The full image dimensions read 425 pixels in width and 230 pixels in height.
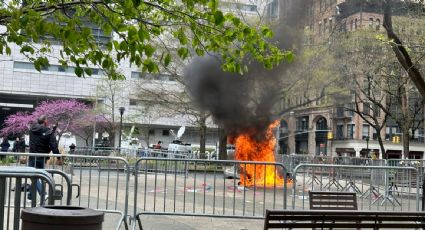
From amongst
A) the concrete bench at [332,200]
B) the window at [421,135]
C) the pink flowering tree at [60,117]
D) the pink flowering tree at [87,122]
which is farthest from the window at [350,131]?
the concrete bench at [332,200]

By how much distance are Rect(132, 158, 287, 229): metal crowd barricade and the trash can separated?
4488 millimetres

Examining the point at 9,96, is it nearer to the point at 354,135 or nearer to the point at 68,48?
the point at 354,135

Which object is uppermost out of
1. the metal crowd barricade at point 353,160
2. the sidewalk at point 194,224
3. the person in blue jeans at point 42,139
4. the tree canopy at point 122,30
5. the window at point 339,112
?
the window at point 339,112

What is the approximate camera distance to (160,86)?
29.3 metres

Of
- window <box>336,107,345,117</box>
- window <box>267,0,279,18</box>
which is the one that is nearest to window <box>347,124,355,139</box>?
window <box>336,107,345,117</box>

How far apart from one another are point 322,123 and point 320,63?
141ft

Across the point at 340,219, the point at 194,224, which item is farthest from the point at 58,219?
the point at 194,224

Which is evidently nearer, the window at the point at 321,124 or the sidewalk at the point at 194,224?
the sidewalk at the point at 194,224

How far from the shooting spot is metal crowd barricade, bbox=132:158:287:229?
8.41 metres

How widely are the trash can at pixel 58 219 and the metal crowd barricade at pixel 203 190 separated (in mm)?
4488

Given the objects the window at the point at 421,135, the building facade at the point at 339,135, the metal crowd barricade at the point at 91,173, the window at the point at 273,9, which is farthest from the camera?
the window at the point at 421,135

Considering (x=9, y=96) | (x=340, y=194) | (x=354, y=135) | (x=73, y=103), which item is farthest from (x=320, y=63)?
(x=9, y=96)

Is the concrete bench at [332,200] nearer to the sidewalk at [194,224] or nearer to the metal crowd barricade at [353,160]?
the sidewalk at [194,224]

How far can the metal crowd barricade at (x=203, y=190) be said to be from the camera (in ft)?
27.6
